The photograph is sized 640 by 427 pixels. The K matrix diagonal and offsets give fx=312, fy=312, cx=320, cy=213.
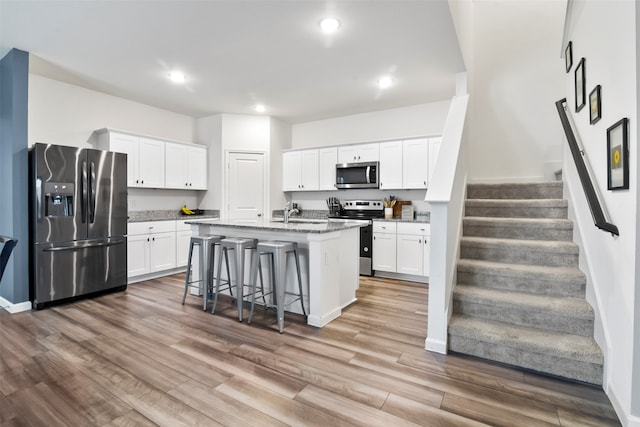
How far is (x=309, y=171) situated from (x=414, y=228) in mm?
2246

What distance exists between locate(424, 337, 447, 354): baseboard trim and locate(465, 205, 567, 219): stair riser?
171 cm

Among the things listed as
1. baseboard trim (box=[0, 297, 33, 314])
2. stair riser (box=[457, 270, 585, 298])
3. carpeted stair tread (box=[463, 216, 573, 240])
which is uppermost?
carpeted stair tread (box=[463, 216, 573, 240])

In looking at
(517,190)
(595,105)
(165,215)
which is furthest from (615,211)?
(165,215)

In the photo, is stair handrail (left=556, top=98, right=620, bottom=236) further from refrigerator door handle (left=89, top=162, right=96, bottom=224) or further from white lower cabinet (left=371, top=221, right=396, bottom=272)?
refrigerator door handle (left=89, top=162, right=96, bottom=224)

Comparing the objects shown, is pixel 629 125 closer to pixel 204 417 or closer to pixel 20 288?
pixel 204 417

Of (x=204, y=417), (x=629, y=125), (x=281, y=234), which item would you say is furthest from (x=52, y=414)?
(x=629, y=125)

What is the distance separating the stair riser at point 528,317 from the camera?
2260 millimetres

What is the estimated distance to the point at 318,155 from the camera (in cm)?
576

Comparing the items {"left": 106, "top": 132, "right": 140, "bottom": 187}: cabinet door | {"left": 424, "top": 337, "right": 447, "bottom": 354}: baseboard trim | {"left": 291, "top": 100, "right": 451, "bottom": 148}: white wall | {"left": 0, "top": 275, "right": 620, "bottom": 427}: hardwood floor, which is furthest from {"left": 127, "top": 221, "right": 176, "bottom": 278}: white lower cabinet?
{"left": 424, "top": 337, "right": 447, "bottom": 354}: baseboard trim

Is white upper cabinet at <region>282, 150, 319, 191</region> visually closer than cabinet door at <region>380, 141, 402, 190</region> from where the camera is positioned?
No

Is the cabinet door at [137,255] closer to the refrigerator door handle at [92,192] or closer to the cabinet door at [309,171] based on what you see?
the refrigerator door handle at [92,192]

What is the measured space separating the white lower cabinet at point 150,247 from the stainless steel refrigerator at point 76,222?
0.29 m

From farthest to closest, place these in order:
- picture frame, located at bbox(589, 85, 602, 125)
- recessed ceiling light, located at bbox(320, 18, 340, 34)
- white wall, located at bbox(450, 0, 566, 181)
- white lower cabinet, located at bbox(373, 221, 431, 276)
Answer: white lower cabinet, located at bbox(373, 221, 431, 276) → white wall, located at bbox(450, 0, 566, 181) → recessed ceiling light, located at bbox(320, 18, 340, 34) → picture frame, located at bbox(589, 85, 602, 125)

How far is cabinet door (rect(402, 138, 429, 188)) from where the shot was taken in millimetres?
4789
